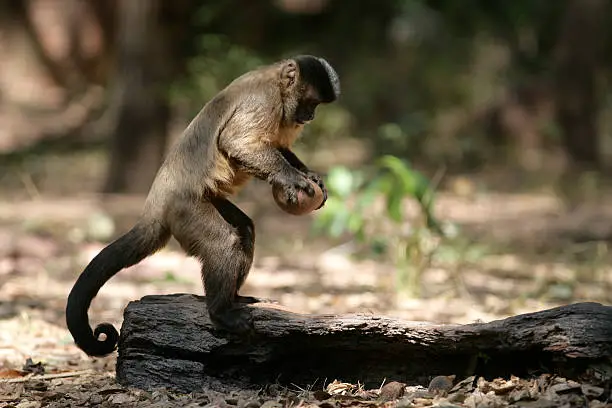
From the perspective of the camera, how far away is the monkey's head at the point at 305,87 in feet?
15.1

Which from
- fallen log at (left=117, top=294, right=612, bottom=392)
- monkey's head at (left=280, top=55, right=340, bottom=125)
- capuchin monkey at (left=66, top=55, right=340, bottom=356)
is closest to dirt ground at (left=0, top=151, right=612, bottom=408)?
fallen log at (left=117, top=294, right=612, bottom=392)

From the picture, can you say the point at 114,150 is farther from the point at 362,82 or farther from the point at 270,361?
the point at 270,361

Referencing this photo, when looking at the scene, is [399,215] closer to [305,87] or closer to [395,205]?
[395,205]

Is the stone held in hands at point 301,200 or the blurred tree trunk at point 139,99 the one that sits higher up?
the blurred tree trunk at point 139,99

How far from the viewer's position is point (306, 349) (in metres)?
4.09

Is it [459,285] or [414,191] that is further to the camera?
[459,285]

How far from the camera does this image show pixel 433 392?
3.87 m

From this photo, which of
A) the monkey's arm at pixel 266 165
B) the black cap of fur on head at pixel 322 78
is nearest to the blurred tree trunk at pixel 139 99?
the black cap of fur on head at pixel 322 78

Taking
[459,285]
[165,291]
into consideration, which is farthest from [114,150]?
[459,285]

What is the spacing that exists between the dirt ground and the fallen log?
0.10 m

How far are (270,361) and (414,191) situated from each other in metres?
2.20

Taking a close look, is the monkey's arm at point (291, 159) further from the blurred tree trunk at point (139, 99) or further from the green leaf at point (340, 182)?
the blurred tree trunk at point (139, 99)

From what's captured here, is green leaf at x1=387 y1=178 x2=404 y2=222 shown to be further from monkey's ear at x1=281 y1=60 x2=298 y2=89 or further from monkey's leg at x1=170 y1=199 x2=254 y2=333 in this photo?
monkey's leg at x1=170 y1=199 x2=254 y2=333

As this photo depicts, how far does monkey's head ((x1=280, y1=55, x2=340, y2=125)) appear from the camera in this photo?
4.59 metres
